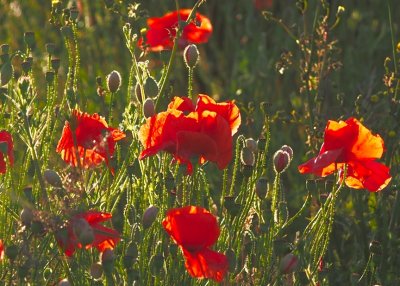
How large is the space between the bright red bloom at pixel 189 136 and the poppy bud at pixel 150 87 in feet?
0.54

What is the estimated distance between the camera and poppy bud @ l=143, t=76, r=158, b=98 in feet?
7.53

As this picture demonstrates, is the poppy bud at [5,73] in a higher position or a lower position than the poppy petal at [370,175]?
higher

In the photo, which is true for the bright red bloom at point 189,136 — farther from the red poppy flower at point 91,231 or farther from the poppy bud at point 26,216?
the poppy bud at point 26,216

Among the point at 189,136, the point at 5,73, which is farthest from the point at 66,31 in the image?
the point at 189,136

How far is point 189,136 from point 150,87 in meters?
0.27

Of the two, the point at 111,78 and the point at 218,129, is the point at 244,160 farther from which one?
the point at 111,78

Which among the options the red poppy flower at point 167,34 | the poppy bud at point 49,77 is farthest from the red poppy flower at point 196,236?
the red poppy flower at point 167,34

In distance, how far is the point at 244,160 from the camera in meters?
2.20

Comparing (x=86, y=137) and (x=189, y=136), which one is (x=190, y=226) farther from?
(x=86, y=137)

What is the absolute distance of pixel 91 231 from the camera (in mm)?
1878

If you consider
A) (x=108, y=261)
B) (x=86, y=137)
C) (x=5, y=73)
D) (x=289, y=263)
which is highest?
(x=5, y=73)

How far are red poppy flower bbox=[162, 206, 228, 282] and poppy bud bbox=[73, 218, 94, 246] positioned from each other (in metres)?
0.17

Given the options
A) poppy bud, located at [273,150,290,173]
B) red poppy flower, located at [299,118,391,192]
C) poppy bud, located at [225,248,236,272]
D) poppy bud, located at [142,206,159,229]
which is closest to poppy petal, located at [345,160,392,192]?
red poppy flower, located at [299,118,391,192]

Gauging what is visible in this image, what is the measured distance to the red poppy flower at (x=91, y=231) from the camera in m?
1.91
